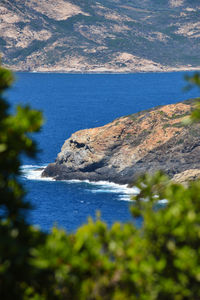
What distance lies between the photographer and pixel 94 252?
59.7 feet

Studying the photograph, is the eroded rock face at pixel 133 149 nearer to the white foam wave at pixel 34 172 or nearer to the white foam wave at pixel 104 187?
the white foam wave at pixel 104 187

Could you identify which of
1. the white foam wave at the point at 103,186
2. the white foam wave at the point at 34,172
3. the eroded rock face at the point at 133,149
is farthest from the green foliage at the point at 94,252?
the white foam wave at the point at 34,172

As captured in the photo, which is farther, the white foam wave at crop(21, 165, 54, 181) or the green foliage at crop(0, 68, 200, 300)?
the white foam wave at crop(21, 165, 54, 181)

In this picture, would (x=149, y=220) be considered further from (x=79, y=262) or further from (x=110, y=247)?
(x=79, y=262)

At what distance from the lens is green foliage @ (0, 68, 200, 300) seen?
1631 cm

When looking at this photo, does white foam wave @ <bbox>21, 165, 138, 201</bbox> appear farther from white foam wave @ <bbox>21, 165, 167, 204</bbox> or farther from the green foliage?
the green foliage

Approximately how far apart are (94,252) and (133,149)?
87.9 meters

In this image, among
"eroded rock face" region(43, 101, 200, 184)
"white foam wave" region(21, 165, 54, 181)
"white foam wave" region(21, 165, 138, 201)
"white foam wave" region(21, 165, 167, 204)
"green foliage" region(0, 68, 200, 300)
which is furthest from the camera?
"white foam wave" region(21, 165, 54, 181)

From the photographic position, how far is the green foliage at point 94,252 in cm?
1631

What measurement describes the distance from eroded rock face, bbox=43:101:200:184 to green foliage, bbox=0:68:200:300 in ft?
268

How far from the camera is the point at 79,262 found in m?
17.4

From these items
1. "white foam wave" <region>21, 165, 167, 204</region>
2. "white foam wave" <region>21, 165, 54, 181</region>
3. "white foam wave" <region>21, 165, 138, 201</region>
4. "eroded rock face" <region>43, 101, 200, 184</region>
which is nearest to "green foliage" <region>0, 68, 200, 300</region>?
"white foam wave" <region>21, 165, 167, 204</region>

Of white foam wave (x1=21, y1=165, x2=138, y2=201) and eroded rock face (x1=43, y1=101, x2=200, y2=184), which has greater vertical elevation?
eroded rock face (x1=43, y1=101, x2=200, y2=184)

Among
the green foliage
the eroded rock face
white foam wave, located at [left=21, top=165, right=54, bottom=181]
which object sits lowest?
white foam wave, located at [left=21, top=165, right=54, bottom=181]
